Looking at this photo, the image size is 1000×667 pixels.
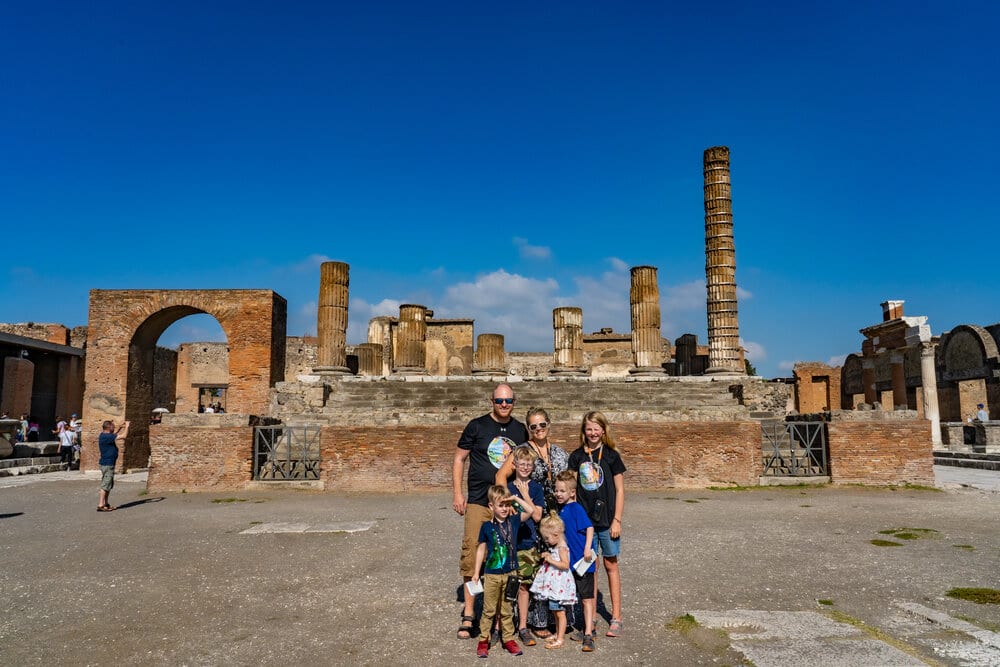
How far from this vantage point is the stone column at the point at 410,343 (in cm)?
2116

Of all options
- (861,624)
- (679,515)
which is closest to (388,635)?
(861,624)

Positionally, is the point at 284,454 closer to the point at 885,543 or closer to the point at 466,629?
the point at 466,629

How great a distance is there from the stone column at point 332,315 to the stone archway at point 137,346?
174cm

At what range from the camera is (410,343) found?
21.3 metres

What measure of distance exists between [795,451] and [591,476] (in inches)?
402

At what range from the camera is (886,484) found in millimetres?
11914

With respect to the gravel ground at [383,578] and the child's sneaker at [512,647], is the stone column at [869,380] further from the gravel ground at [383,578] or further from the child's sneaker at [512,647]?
the child's sneaker at [512,647]

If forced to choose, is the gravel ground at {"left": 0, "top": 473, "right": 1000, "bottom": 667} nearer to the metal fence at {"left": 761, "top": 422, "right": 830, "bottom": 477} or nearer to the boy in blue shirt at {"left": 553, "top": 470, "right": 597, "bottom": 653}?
the boy in blue shirt at {"left": 553, "top": 470, "right": 597, "bottom": 653}

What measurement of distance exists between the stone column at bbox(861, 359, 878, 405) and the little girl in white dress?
32163mm

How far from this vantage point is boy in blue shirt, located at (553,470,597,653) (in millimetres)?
3891

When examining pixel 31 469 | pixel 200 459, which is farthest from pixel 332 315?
pixel 31 469

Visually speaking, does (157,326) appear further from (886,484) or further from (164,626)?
(886,484)

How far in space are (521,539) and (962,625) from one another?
2.88m

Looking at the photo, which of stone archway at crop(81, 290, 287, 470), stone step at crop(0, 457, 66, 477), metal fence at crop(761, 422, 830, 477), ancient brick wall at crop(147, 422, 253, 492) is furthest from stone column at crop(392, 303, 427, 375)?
metal fence at crop(761, 422, 830, 477)
